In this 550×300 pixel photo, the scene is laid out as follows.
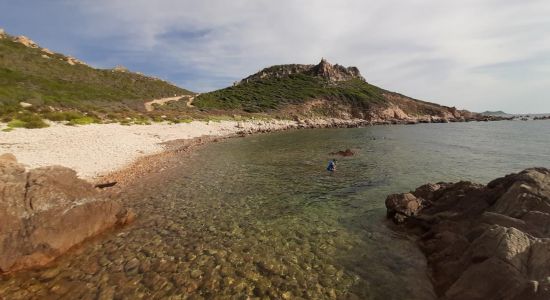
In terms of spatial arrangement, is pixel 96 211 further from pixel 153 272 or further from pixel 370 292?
pixel 370 292

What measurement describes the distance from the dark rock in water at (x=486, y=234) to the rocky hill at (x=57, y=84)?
50615 millimetres

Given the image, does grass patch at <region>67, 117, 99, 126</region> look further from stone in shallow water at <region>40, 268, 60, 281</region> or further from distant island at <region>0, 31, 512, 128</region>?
stone in shallow water at <region>40, 268, 60, 281</region>

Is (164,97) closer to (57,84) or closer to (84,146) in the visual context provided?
(57,84)

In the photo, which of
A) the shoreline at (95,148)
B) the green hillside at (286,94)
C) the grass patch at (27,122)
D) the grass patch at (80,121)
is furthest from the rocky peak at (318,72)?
the grass patch at (27,122)

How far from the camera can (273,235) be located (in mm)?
15156

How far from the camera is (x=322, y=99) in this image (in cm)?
14525

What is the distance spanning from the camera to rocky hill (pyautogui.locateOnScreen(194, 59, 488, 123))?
127875mm

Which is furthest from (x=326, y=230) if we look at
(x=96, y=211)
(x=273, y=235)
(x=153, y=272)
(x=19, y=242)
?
(x=19, y=242)

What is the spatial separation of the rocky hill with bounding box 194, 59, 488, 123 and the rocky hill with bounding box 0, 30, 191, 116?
27.6 m

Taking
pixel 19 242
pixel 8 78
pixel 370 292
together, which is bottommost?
pixel 370 292

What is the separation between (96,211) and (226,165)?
18.7 m

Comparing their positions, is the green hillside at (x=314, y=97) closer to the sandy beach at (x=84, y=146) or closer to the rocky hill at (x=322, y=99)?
the rocky hill at (x=322, y=99)

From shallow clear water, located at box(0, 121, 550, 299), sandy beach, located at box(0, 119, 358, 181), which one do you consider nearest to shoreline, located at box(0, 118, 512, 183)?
sandy beach, located at box(0, 119, 358, 181)

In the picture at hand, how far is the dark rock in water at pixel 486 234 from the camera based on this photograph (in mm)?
8359
